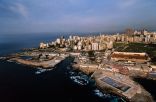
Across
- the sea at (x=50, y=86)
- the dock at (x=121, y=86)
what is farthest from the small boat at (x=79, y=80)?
the dock at (x=121, y=86)

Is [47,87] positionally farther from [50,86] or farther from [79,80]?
[79,80]

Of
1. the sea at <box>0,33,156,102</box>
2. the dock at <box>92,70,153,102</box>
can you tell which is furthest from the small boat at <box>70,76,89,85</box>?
the dock at <box>92,70,153,102</box>

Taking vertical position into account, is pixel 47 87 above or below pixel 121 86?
below

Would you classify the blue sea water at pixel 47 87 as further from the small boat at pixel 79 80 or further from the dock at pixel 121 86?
the dock at pixel 121 86

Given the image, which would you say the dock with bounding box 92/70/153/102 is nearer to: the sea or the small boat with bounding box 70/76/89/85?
the sea

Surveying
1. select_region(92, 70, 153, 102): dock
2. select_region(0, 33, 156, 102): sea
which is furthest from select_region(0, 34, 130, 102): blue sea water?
select_region(92, 70, 153, 102): dock

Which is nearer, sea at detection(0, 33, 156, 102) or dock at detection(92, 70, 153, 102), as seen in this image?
dock at detection(92, 70, 153, 102)

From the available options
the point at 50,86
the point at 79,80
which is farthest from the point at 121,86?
the point at 50,86

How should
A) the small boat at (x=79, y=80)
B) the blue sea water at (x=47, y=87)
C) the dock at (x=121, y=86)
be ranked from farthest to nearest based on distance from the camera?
the small boat at (x=79, y=80) < the blue sea water at (x=47, y=87) < the dock at (x=121, y=86)

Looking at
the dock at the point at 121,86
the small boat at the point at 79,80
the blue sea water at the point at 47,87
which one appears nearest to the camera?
the dock at the point at 121,86

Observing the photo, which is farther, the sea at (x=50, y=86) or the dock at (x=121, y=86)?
the sea at (x=50, y=86)

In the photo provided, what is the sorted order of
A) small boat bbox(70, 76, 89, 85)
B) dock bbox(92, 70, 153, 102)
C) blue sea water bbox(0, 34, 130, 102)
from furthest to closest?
small boat bbox(70, 76, 89, 85), blue sea water bbox(0, 34, 130, 102), dock bbox(92, 70, 153, 102)

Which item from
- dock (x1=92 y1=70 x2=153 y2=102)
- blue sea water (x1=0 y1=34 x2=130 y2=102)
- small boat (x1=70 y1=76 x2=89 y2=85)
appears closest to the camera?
dock (x1=92 y1=70 x2=153 y2=102)
